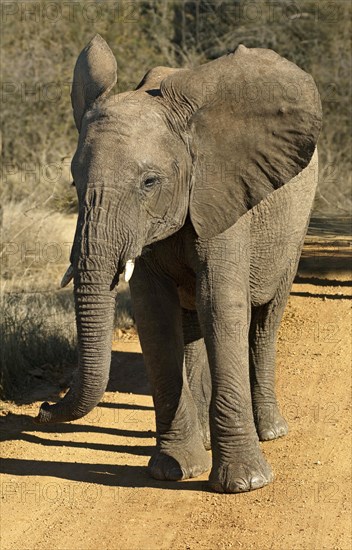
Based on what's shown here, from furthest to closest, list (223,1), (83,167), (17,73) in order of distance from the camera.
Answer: (223,1), (17,73), (83,167)

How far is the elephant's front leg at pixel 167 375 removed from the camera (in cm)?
599

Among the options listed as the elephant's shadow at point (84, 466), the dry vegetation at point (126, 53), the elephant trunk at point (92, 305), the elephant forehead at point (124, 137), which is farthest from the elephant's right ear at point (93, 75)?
the dry vegetation at point (126, 53)

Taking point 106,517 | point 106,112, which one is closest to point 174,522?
point 106,517

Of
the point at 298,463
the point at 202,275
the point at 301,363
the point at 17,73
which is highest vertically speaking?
the point at 202,275

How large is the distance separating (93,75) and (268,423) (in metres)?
2.55

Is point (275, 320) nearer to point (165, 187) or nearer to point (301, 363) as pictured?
point (301, 363)

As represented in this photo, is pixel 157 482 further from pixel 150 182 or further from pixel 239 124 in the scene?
pixel 239 124

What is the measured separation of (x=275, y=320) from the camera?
22.8 ft

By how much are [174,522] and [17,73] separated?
12444 millimetres

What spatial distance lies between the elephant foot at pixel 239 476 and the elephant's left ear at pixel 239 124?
1.26m

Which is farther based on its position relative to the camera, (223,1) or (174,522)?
(223,1)

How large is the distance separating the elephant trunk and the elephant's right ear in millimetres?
827

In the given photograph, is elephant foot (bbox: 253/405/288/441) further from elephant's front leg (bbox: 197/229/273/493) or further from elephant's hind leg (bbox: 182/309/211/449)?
elephant's front leg (bbox: 197/229/273/493)

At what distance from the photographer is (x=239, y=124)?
220 inches
